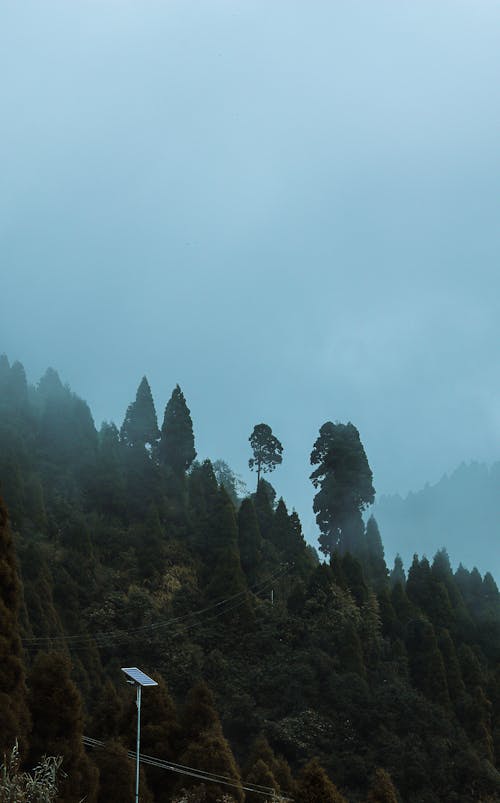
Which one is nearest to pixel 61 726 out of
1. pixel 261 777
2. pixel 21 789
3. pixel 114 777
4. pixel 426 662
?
pixel 114 777

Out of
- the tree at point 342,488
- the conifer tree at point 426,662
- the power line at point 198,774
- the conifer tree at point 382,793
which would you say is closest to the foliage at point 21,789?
the power line at point 198,774

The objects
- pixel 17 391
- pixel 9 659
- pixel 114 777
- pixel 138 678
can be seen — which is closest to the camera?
pixel 138 678

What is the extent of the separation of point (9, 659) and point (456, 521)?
6481 inches

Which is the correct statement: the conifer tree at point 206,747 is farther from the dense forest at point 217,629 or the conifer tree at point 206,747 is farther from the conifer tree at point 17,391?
the conifer tree at point 17,391

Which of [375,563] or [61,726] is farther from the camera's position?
[375,563]

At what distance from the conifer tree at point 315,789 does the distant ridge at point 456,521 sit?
139 metres

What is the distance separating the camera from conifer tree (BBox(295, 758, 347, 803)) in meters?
24.6


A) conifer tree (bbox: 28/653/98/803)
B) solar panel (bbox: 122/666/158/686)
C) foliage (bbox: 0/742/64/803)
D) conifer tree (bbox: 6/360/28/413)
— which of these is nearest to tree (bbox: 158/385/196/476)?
conifer tree (bbox: 6/360/28/413)

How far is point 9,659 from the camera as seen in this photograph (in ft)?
75.1

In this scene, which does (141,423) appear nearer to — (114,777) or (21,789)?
(114,777)

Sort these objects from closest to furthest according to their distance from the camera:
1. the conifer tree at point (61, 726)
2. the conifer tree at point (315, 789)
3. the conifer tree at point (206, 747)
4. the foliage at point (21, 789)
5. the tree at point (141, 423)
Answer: the foliage at point (21, 789) → the conifer tree at point (61, 726) → the conifer tree at point (315, 789) → the conifer tree at point (206, 747) → the tree at point (141, 423)

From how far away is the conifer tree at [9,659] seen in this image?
22406 mm

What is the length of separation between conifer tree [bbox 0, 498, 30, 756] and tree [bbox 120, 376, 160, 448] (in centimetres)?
3578

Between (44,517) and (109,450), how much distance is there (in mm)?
9375
